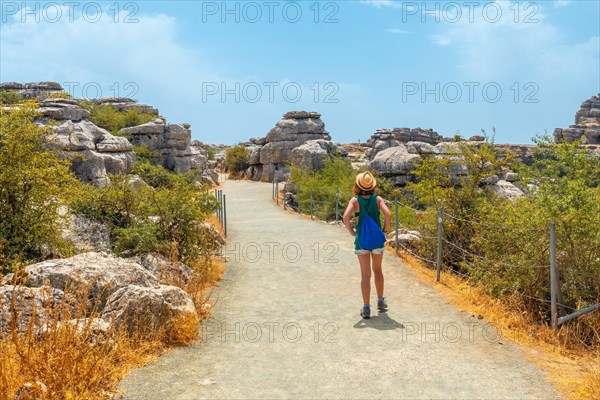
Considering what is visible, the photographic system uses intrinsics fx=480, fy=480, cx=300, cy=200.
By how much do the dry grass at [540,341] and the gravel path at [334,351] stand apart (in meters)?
0.17

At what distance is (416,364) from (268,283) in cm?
456

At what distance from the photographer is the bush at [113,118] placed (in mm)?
34000

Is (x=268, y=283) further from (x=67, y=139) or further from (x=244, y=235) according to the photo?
(x=67, y=139)

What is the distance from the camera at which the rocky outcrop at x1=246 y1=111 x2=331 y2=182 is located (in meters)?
39.1

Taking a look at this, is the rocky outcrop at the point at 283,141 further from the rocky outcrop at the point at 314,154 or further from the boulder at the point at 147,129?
the boulder at the point at 147,129

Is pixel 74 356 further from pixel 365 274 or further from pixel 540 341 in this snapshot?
pixel 540 341

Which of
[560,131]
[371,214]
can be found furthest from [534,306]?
[560,131]

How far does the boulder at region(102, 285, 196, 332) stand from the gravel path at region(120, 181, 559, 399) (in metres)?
0.51

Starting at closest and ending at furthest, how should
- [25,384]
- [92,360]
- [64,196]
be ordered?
[25,384] < [92,360] < [64,196]

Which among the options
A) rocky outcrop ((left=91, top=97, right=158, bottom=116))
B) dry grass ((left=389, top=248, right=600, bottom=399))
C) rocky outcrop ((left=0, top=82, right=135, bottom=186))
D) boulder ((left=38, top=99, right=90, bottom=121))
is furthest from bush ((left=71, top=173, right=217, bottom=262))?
rocky outcrop ((left=91, top=97, right=158, bottom=116))

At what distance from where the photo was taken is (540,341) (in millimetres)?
6289

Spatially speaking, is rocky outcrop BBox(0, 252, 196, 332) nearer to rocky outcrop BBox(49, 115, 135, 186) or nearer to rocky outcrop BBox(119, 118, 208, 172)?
rocky outcrop BBox(49, 115, 135, 186)

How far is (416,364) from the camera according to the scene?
552 cm

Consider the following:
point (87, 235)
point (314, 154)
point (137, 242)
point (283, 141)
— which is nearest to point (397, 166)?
point (314, 154)
